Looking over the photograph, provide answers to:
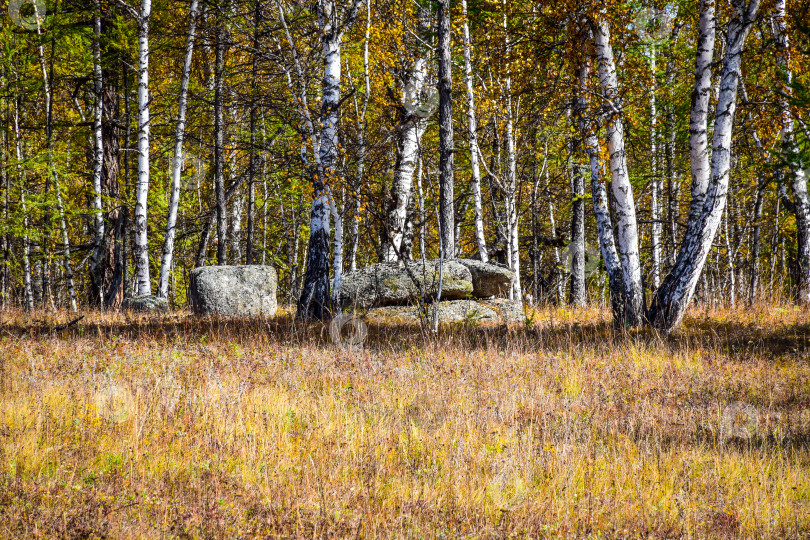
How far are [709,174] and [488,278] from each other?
4.43 meters

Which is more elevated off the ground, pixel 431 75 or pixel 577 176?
pixel 431 75

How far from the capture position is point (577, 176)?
46.3 feet

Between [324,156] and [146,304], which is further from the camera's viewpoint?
[146,304]

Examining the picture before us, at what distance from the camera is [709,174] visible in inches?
295

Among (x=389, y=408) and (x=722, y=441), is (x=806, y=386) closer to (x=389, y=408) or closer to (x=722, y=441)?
(x=722, y=441)

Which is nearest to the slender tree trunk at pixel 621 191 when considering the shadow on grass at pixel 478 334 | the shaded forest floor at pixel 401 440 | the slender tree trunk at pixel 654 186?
the shadow on grass at pixel 478 334

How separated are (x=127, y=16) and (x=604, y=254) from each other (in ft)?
43.4

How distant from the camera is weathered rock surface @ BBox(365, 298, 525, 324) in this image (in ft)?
31.8

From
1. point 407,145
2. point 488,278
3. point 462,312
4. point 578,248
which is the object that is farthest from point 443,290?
point 578,248

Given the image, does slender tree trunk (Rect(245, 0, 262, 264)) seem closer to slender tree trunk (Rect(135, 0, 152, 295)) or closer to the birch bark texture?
the birch bark texture

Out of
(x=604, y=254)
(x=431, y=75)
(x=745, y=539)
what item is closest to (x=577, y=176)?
(x=431, y=75)

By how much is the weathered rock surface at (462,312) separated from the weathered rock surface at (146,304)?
4608 millimetres

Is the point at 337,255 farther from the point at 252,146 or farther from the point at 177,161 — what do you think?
the point at 177,161

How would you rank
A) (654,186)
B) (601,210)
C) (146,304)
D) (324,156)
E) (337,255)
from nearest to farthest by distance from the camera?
1. (601,210)
2. (324,156)
3. (337,255)
4. (146,304)
5. (654,186)
